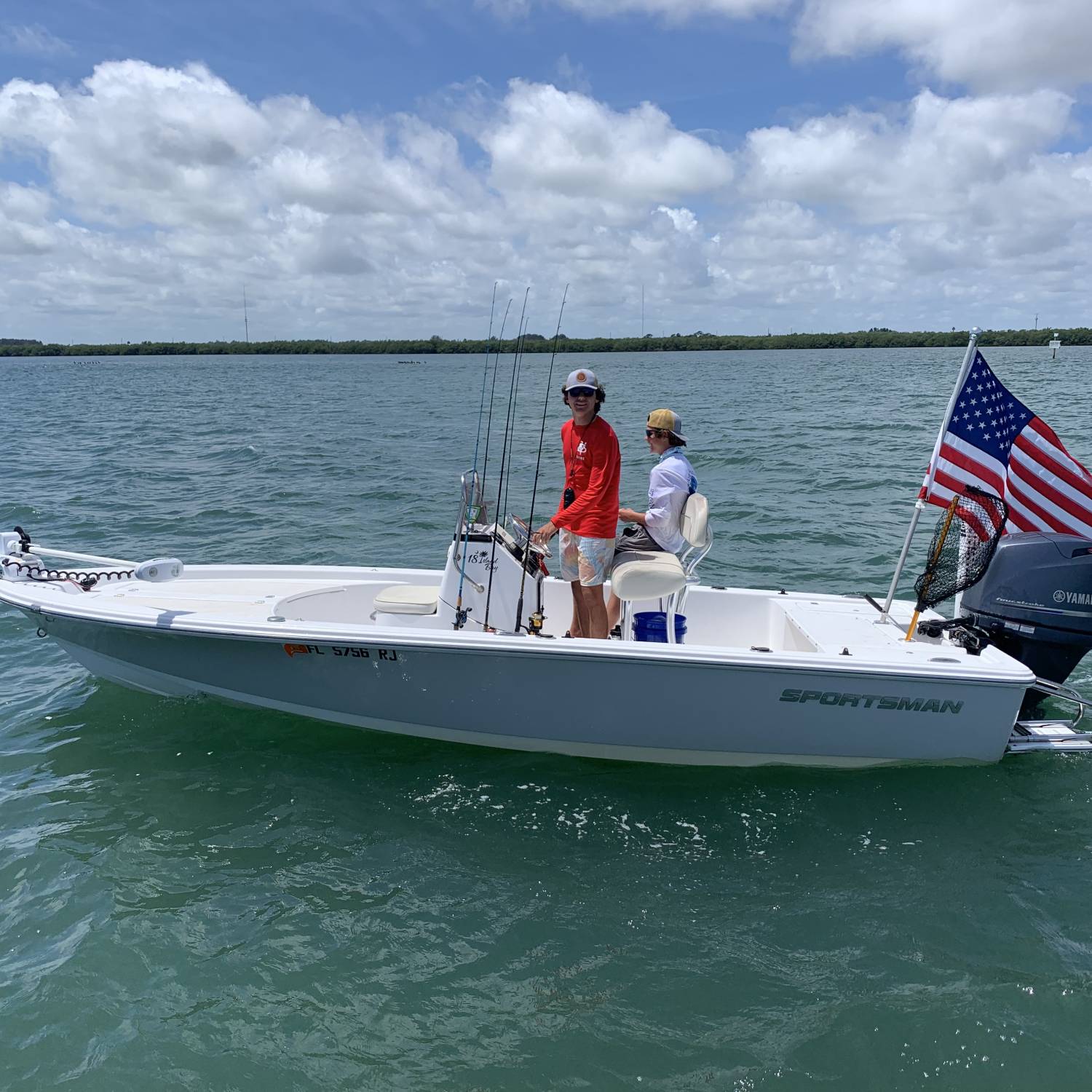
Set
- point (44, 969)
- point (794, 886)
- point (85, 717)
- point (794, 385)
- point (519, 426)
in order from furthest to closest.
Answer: point (794, 385)
point (519, 426)
point (85, 717)
point (794, 886)
point (44, 969)

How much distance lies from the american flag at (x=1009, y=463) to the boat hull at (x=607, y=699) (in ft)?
4.01

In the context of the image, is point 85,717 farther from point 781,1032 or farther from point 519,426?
point 519,426

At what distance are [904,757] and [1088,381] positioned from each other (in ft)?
127

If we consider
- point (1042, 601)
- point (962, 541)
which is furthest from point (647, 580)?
point (1042, 601)

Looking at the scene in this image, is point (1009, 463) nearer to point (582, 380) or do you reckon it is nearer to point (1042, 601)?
point (1042, 601)

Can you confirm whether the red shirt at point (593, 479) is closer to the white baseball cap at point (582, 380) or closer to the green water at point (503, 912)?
the white baseball cap at point (582, 380)

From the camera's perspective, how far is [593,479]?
477cm

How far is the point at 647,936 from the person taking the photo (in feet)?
12.1

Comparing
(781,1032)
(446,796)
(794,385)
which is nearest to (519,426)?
(794,385)

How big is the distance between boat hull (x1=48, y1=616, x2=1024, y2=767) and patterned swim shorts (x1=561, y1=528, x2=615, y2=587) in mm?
556

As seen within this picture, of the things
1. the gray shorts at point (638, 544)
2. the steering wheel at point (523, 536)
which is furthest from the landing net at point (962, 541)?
the steering wheel at point (523, 536)

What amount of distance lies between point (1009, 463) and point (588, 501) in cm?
245

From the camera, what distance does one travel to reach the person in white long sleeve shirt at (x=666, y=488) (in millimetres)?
4848

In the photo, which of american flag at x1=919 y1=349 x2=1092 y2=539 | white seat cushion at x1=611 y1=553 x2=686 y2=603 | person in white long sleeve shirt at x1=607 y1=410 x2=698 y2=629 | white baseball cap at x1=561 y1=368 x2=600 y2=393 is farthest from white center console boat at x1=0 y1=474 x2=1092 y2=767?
white baseball cap at x1=561 y1=368 x2=600 y2=393
